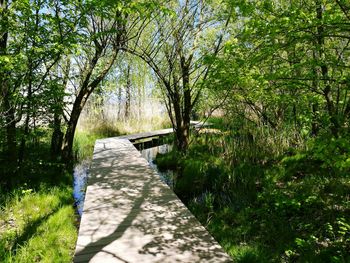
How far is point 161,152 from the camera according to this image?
1010cm

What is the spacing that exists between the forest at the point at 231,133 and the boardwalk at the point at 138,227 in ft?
1.45

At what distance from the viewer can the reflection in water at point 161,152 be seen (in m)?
6.83

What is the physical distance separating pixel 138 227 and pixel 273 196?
7.95 ft

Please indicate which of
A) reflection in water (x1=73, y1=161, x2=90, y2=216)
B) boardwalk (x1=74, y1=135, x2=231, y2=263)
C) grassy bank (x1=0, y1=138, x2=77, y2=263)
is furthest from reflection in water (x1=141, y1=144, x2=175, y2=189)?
grassy bank (x1=0, y1=138, x2=77, y2=263)

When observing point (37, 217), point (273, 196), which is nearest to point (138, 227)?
point (37, 217)

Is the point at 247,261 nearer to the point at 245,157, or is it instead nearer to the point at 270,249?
the point at 270,249

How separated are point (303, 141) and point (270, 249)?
12.7ft

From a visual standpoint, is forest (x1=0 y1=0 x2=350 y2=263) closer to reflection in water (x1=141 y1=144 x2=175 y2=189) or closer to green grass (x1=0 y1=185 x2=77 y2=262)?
green grass (x1=0 y1=185 x2=77 y2=262)

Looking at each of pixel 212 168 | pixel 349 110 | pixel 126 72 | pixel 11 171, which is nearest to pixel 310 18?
pixel 349 110

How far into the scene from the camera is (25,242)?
3330 millimetres

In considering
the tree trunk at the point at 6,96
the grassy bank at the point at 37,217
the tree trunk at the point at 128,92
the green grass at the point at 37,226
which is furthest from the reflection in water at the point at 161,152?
the tree trunk at the point at 128,92

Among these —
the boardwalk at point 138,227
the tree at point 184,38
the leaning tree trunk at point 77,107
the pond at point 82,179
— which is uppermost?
the tree at point 184,38

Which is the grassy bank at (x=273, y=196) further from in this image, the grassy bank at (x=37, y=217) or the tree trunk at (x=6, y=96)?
the tree trunk at (x=6, y=96)

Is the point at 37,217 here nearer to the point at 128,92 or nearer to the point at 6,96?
the point at 6,96
